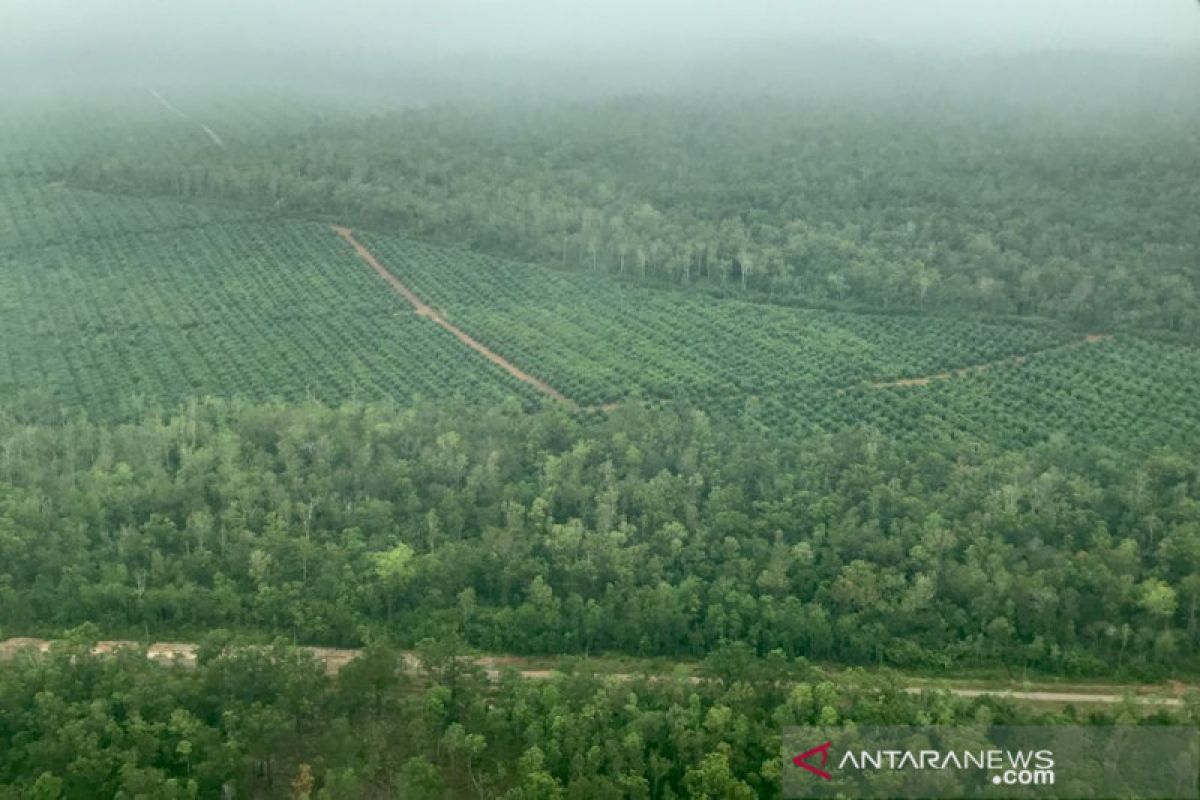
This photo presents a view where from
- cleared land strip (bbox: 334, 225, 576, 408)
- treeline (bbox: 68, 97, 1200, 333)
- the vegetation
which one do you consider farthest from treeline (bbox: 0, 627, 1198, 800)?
treeline (bbox: 68, 97, 1200, 333)

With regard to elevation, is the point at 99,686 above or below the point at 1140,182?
below

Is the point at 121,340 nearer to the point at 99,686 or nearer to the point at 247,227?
the point at 247,227

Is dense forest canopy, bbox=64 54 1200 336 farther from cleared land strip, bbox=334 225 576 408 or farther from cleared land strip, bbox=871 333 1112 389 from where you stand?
cleared land strip, bbox=334 225 576 408

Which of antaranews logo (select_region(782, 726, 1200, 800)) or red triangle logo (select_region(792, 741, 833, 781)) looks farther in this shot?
red triangle logo (select_region(792, 741, 833, 781))

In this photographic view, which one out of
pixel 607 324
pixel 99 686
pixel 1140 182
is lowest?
pixel 99 686

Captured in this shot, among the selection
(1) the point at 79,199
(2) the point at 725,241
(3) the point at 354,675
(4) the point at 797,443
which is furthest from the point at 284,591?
(1) the point at 79,199

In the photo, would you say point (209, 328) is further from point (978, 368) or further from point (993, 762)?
point (993, 762)

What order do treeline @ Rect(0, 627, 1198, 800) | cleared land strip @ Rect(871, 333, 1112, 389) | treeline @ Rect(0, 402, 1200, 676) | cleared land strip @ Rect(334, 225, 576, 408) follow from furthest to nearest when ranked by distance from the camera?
cleared land strip @ Rect(871, 333, 1112, 389)
cleared land strip @ Rect(334, 225, 576, 408)
treeline @ Rect(0, 402, 1200, 676)
treeline @ Rect(0, 627, 1198, 800)
